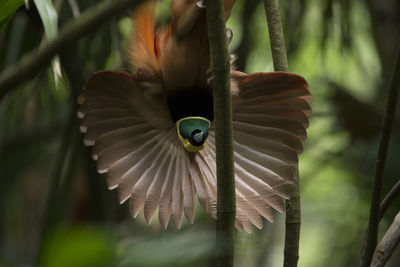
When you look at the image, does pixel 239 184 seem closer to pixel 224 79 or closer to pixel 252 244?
pixel 224 79

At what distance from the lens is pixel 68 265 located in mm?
353

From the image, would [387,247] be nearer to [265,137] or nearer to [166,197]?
[265,137]

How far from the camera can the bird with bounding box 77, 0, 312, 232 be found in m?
1.18

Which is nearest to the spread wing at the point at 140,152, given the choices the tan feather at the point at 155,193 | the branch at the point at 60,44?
the tan feather at the point at 155,193

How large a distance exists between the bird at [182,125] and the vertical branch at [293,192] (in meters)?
0.02

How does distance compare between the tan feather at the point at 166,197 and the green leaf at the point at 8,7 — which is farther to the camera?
the tan feather at the point at 166,197

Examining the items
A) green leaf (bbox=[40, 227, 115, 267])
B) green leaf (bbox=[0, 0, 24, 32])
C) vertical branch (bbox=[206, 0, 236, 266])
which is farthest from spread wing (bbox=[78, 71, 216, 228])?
green leaf (bbox=[40, 227, 115, 267])

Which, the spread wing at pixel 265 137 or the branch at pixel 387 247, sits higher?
the spread wing at pixel 265 137

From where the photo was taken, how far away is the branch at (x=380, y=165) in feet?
3.12

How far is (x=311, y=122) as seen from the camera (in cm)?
262

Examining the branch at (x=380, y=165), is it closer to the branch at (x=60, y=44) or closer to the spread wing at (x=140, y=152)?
the spread wing at (x=140, y=152)

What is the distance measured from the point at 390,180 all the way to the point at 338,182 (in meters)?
0.72

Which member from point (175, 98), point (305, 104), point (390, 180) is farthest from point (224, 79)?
point (390, 180)

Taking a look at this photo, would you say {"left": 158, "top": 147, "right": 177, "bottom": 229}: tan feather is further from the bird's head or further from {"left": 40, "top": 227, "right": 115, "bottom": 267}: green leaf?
{"left": 40, "top": 227, "right": 115, "bottom": 267}: green leaf
